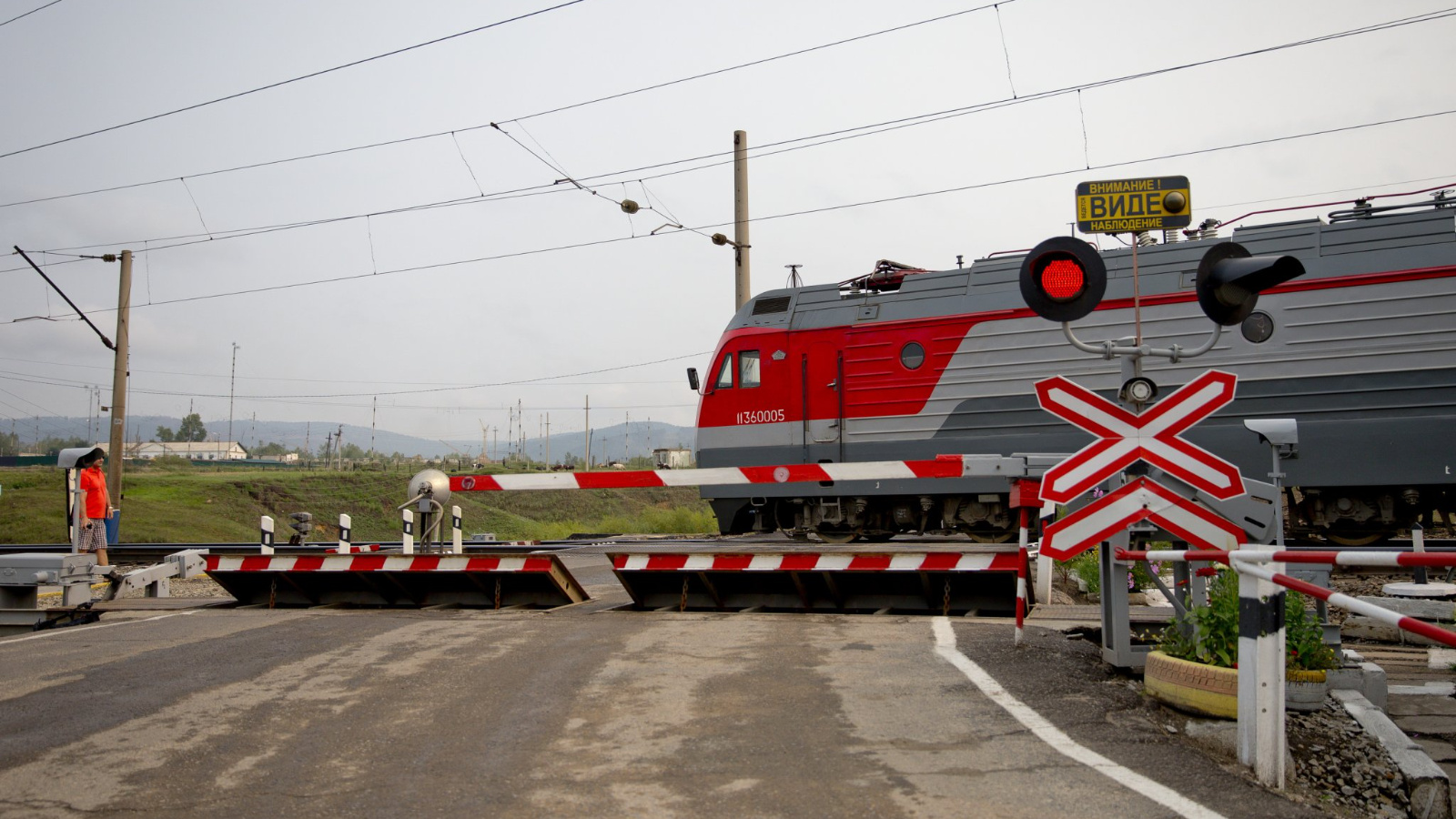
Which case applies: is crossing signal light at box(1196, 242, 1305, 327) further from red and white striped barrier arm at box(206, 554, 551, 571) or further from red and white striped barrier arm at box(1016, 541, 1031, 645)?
red and white striped barrier arm at box(206, 554, 551, 571)

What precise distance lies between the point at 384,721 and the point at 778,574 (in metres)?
4.57

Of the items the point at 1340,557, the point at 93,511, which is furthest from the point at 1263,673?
the point at 93,511

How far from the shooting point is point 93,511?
1325cm

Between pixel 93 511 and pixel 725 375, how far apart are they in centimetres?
903

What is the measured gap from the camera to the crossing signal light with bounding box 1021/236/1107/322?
6883 millimetres

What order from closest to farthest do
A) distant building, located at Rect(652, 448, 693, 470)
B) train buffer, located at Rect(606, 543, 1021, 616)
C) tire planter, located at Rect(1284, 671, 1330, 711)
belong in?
tire planter, located at Rect(1284, 671, 1330, 711) < train buffer, located at Rect(606, 543, 1021, 616) < distant building, located at Rect(652, 448, 693, 470)

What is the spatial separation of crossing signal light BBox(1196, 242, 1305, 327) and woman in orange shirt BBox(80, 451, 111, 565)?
41.3 feet

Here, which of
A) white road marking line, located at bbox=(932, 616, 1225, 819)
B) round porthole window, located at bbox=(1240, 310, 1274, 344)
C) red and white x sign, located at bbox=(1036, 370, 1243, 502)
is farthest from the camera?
round porthole window, located at bbox=(1240, 310, 1274, 344)

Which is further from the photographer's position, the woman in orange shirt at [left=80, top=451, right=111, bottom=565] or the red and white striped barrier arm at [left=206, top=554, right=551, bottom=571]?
the woman in orange shirt at [left=80, top=451, right=111, bottom=565]

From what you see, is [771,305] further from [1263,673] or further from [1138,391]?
[1263,673]

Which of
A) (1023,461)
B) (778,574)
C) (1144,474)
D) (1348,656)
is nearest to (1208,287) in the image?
(1144,474)

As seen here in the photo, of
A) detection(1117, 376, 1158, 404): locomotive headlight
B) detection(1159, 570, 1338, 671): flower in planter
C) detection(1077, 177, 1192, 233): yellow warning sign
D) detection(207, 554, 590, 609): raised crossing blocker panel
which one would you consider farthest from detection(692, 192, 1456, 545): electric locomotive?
detection(207, 554, 590, 609): raised crossing blocker panel

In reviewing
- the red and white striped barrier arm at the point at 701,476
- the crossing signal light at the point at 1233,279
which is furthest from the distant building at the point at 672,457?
the crossing signal light at the point at 1233,279

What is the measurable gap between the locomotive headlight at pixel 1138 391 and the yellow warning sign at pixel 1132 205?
1.62m
